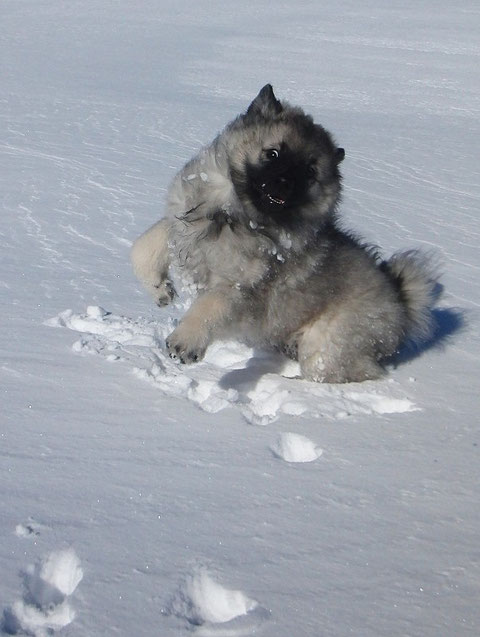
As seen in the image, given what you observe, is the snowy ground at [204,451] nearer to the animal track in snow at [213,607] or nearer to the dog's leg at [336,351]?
the animal track in snow at [213,607]

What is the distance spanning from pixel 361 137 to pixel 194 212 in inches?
214

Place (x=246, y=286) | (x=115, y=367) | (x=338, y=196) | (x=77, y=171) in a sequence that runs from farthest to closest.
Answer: (x=77, y=171) < (x=338, y=196) < (x=246, y=286) < (x=115, y=367)

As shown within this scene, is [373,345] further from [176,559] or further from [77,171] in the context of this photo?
[77,171]

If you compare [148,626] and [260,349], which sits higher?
[148,626]

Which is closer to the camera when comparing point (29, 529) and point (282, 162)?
point (29, 529)

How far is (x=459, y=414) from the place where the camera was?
2832mm

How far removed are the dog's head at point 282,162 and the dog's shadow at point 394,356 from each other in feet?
2.19

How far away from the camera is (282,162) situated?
3.31 meters

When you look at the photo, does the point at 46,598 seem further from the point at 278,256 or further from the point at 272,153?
the point at 272,153

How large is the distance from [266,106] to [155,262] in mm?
904

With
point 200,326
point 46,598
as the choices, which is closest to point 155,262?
point 200,326

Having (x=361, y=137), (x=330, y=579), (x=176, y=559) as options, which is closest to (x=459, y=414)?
(x=330, y=579)

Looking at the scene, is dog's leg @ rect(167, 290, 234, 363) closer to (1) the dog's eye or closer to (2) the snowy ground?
(2) the snowy ground

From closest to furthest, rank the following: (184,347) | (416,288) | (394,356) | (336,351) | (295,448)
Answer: (295,448) → (184,347) → (336,351) → (394,356) → (416,288)
